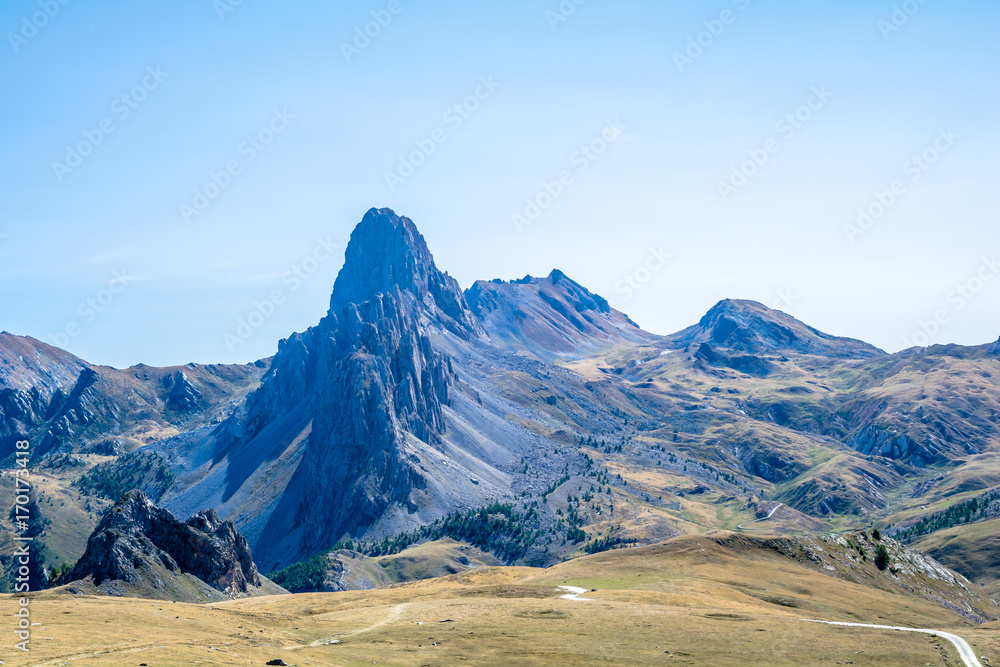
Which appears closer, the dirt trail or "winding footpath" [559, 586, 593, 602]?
the dirt trail

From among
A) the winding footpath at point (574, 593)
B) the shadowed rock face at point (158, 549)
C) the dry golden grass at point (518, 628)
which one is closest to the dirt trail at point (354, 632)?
the dry golden grass at point (518, 628)

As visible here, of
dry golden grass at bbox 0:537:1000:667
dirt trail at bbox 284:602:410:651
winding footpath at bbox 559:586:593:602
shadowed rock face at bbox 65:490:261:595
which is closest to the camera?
dry golden grass at bbox 0:537:1000:667

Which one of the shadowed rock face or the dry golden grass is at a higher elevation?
the dry golden grass

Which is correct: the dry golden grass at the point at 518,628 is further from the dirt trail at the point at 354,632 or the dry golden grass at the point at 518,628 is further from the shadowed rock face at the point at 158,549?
the shadowed rock face at the point at 158,549

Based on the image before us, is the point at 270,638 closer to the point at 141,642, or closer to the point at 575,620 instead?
the point at 141,642

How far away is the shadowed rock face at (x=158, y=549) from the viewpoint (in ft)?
509

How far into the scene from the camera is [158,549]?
16912 centimetres

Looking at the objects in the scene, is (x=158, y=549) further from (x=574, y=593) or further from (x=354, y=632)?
(x=574, y=593)

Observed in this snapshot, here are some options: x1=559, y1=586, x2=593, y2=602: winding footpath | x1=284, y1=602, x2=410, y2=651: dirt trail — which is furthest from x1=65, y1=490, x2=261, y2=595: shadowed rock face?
x1=559, y1=586, x2=593, y2=602: winding footpath

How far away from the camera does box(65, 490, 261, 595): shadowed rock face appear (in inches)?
6107

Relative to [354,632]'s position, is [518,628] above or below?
above

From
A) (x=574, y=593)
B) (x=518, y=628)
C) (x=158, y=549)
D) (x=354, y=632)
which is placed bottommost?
(x=158, y=549)

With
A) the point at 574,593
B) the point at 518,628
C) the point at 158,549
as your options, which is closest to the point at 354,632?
the point at 518,628

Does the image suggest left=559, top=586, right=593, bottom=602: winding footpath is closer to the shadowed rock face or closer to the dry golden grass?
the dry golden grass
